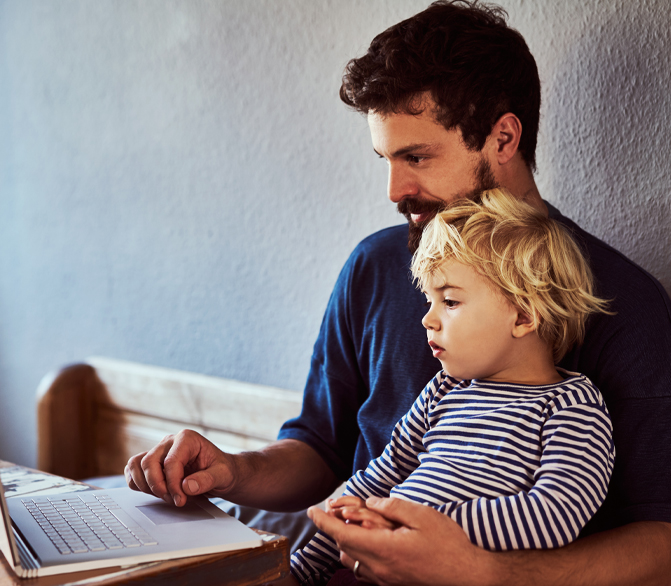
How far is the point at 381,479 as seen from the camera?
42.1 inches

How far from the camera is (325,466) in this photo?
1384 millimetres

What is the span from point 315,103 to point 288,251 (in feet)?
1.24

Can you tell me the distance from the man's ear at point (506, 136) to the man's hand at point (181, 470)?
715 millimetres

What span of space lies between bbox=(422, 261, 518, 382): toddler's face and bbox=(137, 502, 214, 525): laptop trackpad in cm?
40

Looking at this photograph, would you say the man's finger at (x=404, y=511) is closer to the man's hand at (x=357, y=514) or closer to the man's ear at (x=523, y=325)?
the man's hand at (x=357, y=514)

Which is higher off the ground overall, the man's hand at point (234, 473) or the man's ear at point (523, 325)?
the man's ear at point (523, 325)

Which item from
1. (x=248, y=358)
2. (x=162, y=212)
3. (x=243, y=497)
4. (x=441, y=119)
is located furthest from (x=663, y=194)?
(x=162, y=212)

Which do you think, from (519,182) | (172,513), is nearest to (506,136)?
(519,182)

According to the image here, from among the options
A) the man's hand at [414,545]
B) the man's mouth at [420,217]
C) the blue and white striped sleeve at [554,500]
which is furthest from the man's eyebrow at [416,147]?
the man's hand at [414,545]

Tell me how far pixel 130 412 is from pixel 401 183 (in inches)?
49.6

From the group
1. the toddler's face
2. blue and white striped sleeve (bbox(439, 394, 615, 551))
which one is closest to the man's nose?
the toddler's face

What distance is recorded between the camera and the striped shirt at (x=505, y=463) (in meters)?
0.84

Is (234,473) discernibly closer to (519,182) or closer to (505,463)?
(505,463)

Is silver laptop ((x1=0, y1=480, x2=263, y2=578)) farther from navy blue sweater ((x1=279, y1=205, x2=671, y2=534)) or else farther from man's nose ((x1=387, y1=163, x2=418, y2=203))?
man's nose ((x1=387, y1=163, x2=418, y2=203))
